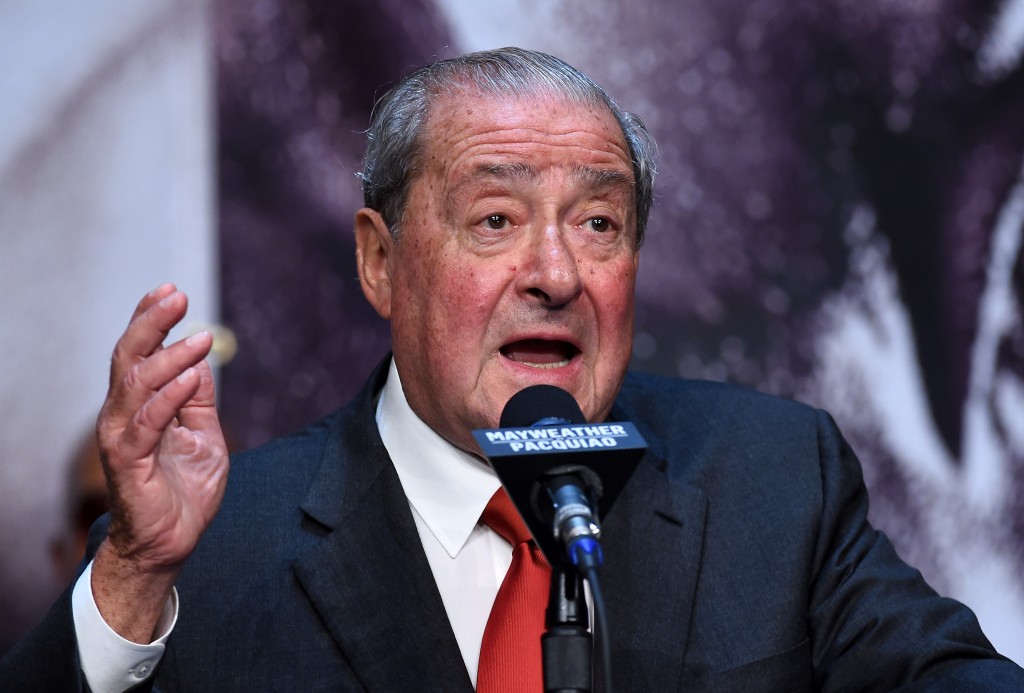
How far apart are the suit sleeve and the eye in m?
0.77

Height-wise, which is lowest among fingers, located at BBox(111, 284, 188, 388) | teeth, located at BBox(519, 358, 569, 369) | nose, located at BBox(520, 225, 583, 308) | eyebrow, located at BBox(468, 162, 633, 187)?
fingers, located at BBox(111, 284, 188, 388)

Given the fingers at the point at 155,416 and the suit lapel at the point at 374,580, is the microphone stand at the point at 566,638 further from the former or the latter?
the suit lapel at the point at 374,580

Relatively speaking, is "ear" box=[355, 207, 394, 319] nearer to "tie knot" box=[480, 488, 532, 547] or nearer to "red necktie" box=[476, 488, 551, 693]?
"tie knot" box=[480, 488, 532, 547]

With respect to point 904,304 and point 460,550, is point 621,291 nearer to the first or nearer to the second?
point 460,550

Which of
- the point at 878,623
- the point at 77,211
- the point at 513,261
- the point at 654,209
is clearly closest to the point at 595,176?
the point at 513,261

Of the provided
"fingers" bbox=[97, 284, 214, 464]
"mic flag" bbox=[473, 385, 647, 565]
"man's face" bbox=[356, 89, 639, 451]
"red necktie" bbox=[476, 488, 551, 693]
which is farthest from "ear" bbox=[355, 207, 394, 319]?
"mic flag" bbox=[473, 385, 647, 565]

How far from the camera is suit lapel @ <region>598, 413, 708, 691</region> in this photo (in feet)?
6.84

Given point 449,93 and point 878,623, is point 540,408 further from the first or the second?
point 449,93

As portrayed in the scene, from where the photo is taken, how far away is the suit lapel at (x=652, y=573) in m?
2.08

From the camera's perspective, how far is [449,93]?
2.31m

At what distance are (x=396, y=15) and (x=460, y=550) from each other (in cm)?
160

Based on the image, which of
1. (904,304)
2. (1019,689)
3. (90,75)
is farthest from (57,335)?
(1019,689)

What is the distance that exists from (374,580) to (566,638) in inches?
33.9

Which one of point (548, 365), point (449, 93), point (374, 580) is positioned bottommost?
point (374, 580)
